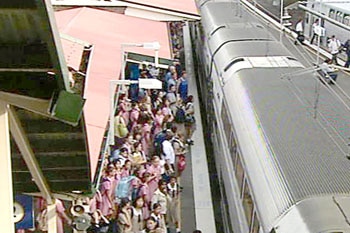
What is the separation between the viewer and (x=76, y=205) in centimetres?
740

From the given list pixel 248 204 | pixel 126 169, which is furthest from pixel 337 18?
pixel 248 204

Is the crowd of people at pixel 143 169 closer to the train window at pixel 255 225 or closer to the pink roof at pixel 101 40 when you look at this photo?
the pink roof at pixel 101 40

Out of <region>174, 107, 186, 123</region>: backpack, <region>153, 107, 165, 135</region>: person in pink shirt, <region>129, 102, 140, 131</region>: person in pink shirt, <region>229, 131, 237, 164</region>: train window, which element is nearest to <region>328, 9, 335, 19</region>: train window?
<region>174, 107, 186, 123</region>: backpack

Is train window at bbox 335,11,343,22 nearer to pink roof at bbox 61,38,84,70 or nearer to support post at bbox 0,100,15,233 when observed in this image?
pink roof at bbox 61,38,84,70

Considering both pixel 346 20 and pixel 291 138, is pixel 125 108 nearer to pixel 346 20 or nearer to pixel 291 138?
pixel 291 138

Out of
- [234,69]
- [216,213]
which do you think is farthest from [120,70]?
[216,213]

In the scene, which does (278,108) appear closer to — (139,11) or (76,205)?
(76,205)

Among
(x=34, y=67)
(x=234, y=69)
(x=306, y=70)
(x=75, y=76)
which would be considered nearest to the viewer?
(x=34, y=67)

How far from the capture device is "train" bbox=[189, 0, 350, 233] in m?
5.15

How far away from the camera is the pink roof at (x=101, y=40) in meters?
8.14

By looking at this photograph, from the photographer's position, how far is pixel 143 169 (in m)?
9.50

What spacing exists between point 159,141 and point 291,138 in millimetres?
4847

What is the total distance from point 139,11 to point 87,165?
10636 mm

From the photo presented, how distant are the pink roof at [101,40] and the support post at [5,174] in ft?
8.05
